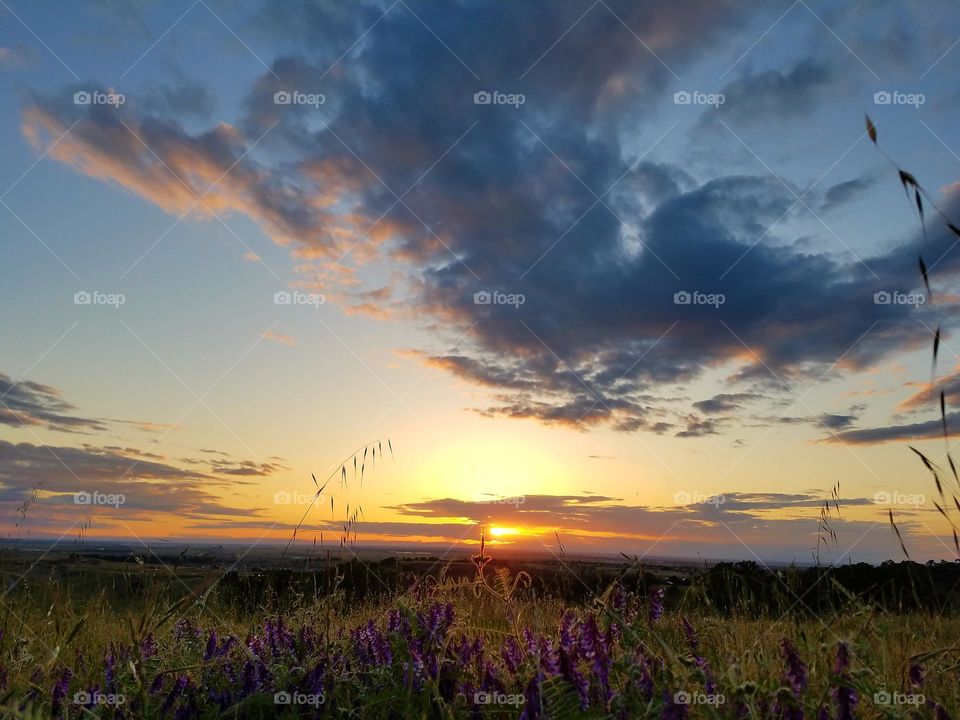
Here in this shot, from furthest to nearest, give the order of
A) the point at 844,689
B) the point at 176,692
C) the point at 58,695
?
the point at 176,692
the point at 58,695
the point at 844,689

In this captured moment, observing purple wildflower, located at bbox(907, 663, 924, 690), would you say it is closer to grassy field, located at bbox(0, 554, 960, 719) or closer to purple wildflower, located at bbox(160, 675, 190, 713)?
grassy field, located at bbox(0, 554, 960, 719)

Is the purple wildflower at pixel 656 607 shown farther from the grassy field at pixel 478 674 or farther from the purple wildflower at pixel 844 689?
the purple wildflower at pixel 844 689

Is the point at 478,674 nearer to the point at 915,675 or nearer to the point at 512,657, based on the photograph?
the point at 512,657

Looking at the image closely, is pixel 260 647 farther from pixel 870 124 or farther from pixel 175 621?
pixel 870 124

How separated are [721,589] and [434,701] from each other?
839cm

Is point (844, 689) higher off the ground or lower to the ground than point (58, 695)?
higher

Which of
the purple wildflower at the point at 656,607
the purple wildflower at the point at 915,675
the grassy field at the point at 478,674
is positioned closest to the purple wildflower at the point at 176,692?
the grassy field at the point at 478,674

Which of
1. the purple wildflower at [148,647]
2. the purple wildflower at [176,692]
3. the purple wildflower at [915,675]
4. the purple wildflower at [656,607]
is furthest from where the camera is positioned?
the purple wildflower at [656,607]

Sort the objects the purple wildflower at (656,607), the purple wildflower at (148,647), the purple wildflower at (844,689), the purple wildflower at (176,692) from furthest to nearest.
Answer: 1. the purple wildflower at (656,607)
2. the purple wildflower at (148,647)
3. the purple wildflower at (176,692)
4. the purple wildflower at (844,689)

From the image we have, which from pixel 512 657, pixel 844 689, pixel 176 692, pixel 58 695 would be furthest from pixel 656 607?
pixel 58 695

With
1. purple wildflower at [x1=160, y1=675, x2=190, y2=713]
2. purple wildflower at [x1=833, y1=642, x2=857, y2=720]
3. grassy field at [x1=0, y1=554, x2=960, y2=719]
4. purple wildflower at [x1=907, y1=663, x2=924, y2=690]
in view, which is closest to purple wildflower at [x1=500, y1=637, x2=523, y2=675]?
grassy field at [x1=0, y1=554, x2=960, y2=719]

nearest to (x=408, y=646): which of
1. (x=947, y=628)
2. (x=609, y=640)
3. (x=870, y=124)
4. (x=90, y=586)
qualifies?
(x=609, y=640)

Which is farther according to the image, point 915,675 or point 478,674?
point 478,674

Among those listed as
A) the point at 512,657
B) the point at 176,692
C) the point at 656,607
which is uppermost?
the point at 656,607
